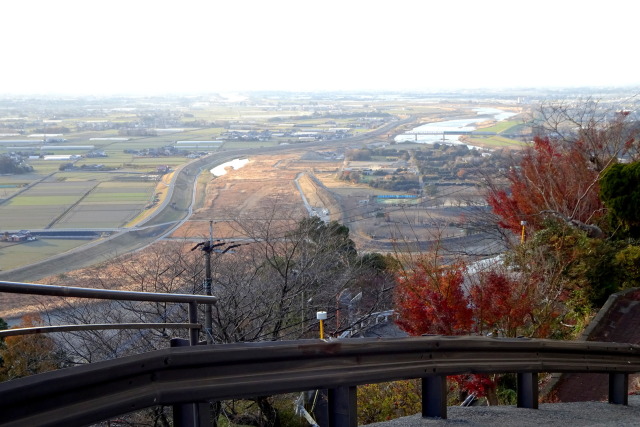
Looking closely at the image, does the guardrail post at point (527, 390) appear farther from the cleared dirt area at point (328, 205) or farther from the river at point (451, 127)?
the river at point (451, 127)

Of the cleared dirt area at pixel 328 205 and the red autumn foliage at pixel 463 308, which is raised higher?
the red autumn foliage at pixel 463 308

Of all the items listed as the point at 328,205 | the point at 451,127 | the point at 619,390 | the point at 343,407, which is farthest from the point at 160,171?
the point at 451,127

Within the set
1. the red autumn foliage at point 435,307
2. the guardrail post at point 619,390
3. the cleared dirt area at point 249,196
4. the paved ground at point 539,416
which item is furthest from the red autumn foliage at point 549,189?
the paved ground at point 539,416

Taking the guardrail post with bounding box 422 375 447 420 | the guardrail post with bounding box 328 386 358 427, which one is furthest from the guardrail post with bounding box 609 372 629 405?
the guardrail post with bounding box 328 386 358 427

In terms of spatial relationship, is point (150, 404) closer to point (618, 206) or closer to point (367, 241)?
point (618, 206)

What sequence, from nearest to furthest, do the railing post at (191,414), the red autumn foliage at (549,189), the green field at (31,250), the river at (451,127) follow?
1. the railing post at (191,414)
2. the green field at (31,250)
3. the red autumn foliage at (549,189)
4. the river at (451,127)

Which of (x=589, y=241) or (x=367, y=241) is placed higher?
(x=589, y=241)

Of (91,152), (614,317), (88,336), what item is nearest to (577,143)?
(614,317)
